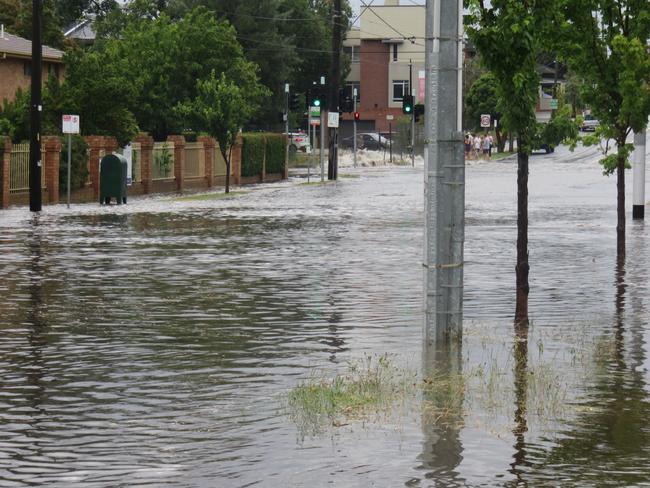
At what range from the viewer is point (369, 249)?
24750mm

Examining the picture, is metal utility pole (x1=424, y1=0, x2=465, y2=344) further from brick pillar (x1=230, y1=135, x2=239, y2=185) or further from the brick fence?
brick pillar (x1=230, y1=135, x2=239, y2=185)

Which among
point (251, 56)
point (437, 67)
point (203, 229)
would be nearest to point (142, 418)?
point (437, 67)

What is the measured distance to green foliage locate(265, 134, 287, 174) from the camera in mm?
66250

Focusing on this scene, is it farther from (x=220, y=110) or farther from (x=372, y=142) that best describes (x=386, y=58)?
(x=220, y=110)

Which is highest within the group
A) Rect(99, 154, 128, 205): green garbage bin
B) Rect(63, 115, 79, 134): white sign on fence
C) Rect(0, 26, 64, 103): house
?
Rect(0, 26, 64, 103): house

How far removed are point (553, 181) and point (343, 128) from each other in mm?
75603

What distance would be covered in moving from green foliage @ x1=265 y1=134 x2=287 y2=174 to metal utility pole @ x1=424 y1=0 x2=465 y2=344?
2103 inches

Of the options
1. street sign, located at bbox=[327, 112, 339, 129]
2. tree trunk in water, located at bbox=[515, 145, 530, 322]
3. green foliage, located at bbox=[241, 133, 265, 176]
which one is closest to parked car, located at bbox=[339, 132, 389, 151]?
green foliage, located at bbox=[241, 133, 265, 176]

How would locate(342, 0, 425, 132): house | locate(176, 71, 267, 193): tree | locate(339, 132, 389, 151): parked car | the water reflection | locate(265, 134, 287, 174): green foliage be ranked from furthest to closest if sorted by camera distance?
1. locate(342, 0, 425, 132): house
2. locate(339, 132, 389, 151): parked car
3. locate(265, 134, 287, 174): green foliage
4. locate(176, 71, 267, 193): tree
5. the water reflection

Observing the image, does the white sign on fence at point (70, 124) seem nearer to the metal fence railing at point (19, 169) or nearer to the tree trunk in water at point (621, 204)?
the metal fence railing at point (19, 169)

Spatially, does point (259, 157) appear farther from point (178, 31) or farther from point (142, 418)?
point (142, 418)

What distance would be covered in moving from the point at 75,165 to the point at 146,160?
280 inches

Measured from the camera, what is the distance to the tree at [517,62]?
1338 cm

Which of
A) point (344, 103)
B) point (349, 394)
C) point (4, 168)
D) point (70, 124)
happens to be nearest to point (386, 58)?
point (344, 103)
